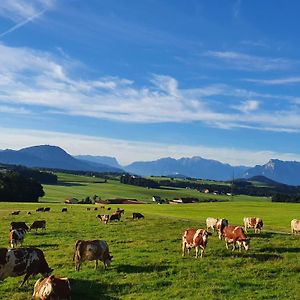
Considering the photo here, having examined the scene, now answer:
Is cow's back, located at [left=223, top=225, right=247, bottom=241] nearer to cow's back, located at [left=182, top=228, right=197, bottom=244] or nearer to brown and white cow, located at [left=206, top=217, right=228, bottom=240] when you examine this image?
cow's back, located at [left=182, top=228, right=197, bottom=244]

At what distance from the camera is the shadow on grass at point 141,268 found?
2419cm

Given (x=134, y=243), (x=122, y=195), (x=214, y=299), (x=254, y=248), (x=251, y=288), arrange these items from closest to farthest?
(x=214, y=299) < (x=251, y=288) < (x=254, y=248) < (x=134, y=243) < (x=122, y=195)

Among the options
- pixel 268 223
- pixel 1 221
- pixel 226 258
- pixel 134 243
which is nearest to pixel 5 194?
pixel 1 221

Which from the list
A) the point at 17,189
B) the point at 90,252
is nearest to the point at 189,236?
the point at 90,252

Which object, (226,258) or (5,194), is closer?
(226,258)

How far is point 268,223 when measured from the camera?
54.0m

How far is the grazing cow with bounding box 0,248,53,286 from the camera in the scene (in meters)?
21.3

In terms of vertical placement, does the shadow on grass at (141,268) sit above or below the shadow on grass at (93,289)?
above

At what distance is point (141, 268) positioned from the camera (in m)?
24.8

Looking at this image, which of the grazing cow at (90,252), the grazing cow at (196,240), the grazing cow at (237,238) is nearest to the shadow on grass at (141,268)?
the grazing cow at (90,252)

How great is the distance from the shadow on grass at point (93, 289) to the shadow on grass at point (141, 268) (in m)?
2.74

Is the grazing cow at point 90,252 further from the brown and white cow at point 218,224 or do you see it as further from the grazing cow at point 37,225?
the grazing cow at point 37,225

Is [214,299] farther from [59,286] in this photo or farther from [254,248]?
[254,248]

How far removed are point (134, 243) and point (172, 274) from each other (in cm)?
1080
